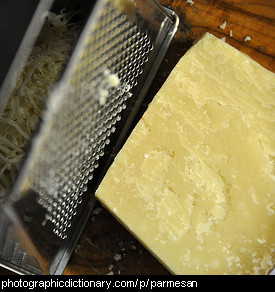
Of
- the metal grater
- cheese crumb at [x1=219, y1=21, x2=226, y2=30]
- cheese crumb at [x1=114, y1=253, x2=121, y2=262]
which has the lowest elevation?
cheese crumb at [x1=114, y1=253, x2=121, y2=262]

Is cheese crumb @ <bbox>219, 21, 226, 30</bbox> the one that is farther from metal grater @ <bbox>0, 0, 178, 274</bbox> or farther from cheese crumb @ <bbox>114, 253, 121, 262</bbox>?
cheese crumb @ <bbox>114, 253, 121, 262</bbox>

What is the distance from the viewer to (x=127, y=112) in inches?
62.1

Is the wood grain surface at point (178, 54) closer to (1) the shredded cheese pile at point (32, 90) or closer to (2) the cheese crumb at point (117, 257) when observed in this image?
(2) the cheese crumb at point (117, 257)

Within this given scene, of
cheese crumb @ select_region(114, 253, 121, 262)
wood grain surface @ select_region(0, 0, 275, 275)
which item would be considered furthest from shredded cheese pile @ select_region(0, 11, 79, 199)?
cheese crumb @ select_region(114, 253, 121, 262)

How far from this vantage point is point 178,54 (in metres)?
1.66

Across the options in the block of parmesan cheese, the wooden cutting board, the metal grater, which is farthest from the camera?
the wooden cutting board

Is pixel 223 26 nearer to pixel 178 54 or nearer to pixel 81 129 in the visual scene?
pixel 178 54

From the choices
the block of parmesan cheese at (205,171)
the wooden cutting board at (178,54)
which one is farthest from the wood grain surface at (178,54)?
the block of parmesan cheese at (205,171)

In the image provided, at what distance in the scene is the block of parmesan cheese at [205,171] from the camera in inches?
53.2

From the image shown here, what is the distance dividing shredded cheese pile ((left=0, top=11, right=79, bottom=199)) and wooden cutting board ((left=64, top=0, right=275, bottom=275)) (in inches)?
18.5

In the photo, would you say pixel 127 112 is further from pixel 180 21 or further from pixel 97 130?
pixel 180 21

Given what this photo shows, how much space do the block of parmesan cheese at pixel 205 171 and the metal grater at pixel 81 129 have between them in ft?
0.43

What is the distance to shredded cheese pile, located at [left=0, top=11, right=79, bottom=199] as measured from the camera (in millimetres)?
1242

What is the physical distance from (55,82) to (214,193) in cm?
64
